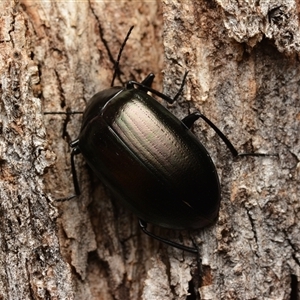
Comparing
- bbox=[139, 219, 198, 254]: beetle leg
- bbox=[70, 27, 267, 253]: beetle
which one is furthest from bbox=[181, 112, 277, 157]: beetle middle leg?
bbox=[139, 219, 198, 254]: beetle leg

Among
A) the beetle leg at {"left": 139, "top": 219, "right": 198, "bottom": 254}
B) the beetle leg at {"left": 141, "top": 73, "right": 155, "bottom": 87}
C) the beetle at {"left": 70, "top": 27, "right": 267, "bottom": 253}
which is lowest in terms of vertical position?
the beetle leg at {"left": 139, "top": 219, "right": 198, "bottom": 254}

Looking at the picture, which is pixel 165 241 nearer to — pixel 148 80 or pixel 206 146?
pixel 206 146

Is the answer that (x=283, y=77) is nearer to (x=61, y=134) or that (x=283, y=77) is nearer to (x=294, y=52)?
(x=294, y=52)

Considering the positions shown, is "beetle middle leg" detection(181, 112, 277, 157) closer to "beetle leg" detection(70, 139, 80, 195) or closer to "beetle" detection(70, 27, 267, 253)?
"beetle" detection(70, 27, 267, 253)

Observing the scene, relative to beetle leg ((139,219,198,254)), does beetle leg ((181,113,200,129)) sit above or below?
above

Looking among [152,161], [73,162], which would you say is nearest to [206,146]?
[152,161]

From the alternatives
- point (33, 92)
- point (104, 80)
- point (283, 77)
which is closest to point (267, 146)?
point (283, 77)
